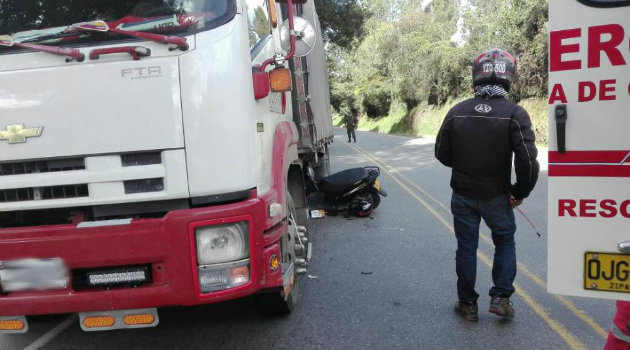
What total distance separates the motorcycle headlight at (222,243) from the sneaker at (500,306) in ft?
6.75

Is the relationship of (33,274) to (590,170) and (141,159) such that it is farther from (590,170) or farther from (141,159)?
(590,170)

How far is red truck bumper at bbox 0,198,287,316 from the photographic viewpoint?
2.58 meters

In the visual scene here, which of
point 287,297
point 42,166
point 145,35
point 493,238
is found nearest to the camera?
point 145,35

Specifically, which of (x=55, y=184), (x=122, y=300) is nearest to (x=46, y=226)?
(x=55, y=184)

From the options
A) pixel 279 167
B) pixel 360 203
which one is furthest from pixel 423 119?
pixel 279 167

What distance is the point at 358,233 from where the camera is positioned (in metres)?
6.75

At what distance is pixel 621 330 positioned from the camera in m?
2.37

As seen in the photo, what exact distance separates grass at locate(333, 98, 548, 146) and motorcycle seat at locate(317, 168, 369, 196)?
13.6 meters

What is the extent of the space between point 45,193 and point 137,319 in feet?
2.87

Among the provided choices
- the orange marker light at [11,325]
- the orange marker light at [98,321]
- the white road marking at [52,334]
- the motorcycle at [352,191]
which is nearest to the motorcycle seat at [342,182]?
the motorcycle at [352,191]

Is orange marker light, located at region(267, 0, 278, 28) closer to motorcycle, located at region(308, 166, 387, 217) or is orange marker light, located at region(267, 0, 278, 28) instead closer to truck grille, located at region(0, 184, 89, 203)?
truck grille, located at region(0, 184, 89, 203)

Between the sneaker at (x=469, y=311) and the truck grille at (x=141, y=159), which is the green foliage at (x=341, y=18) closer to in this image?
the sneaker at (x=469, y=311)

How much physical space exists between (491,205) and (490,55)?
1.10m

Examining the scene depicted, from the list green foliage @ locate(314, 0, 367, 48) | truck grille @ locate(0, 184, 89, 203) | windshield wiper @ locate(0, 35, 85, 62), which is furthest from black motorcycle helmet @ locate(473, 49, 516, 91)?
green foliage @ locate(314, 0, 367, 48)
